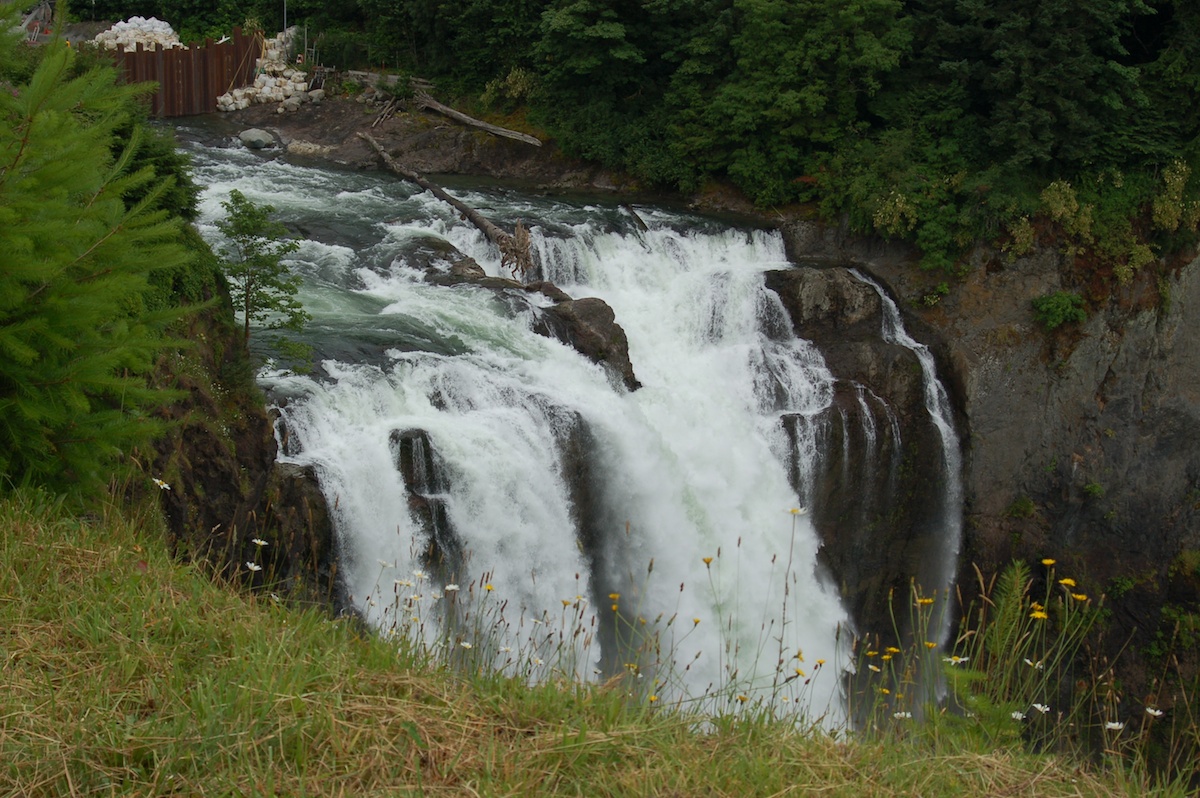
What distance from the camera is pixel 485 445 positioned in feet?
36.5

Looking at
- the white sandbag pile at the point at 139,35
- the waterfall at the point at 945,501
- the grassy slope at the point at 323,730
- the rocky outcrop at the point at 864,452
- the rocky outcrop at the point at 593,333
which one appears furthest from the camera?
the white sandbag pile at the point at 139,35

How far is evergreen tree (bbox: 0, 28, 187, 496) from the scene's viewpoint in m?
4.67

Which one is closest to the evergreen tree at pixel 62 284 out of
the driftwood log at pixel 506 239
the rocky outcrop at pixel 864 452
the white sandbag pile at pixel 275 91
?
the rocky outcrop at pixel 864 452

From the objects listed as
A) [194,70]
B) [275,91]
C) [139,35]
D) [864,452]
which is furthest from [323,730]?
[139,35]

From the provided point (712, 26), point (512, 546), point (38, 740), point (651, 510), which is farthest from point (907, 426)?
point (38, 740)

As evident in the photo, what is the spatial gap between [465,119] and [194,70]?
21.8ft

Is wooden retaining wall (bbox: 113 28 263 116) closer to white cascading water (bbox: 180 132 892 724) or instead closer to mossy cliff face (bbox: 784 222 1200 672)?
white cascading water (bbox: 180 132 892 724)

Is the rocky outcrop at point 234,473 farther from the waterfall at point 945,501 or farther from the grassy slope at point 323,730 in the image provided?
the waterfall at point 945,501

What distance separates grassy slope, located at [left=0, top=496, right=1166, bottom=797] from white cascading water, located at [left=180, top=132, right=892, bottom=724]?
12.2 feet

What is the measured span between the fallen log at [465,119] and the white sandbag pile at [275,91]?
247 centimetres

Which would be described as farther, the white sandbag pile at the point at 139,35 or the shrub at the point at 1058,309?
the white sandbag pile at the point at 139,35

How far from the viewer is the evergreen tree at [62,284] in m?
4.67

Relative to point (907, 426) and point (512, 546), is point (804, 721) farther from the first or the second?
point (907, 426)

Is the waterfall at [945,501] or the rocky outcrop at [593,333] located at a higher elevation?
the rocky outcrop at [593,333]
